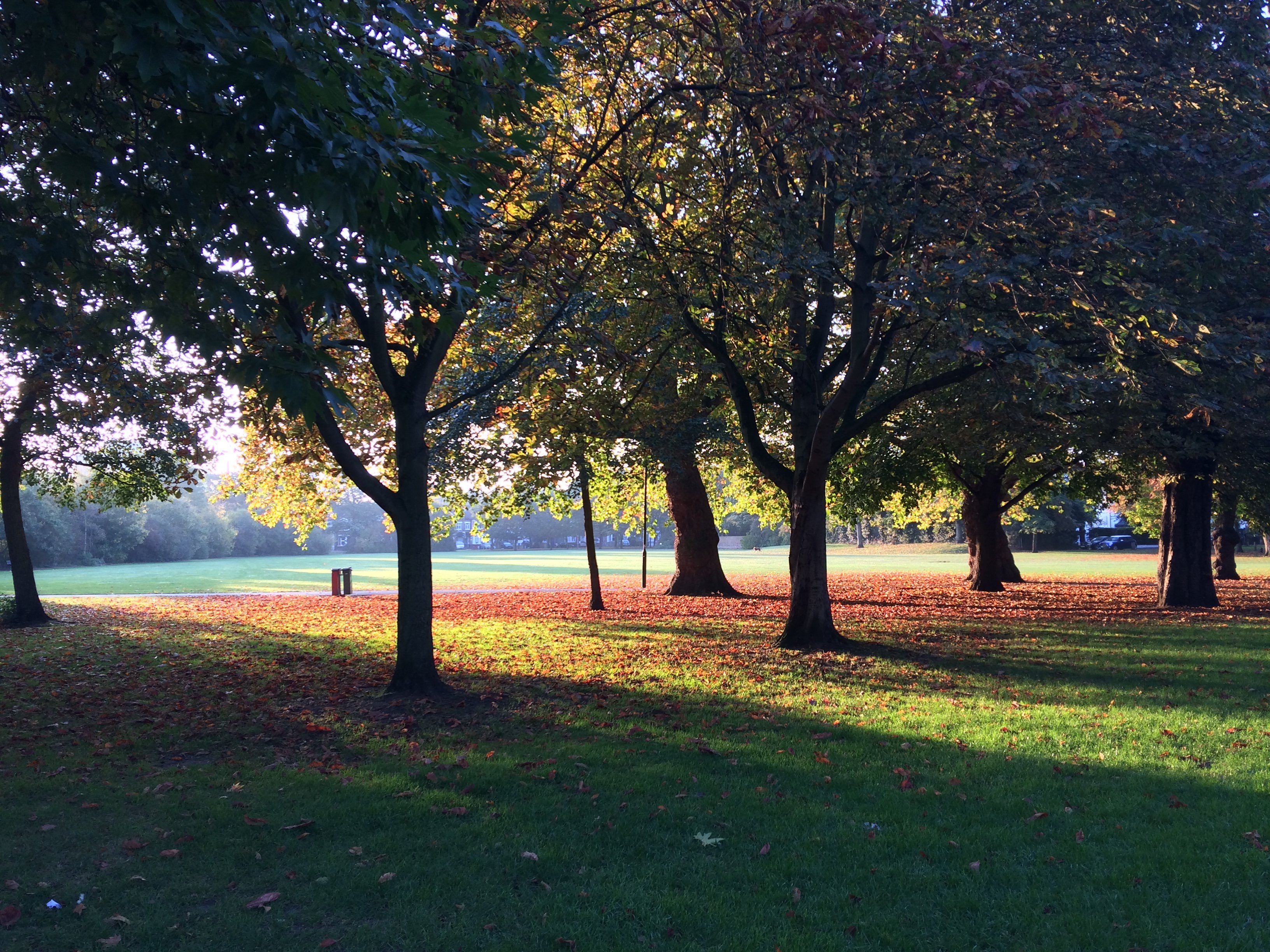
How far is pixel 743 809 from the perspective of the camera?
5.68 metres

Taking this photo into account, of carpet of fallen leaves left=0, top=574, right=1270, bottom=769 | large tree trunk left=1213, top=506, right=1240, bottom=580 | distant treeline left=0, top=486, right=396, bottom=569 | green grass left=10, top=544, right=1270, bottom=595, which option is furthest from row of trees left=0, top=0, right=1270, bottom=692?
distant treeline left=0, top=486, right=396, bottom=569

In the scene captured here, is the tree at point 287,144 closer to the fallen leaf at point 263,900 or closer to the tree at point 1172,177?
the fallen leaf at point 263,900

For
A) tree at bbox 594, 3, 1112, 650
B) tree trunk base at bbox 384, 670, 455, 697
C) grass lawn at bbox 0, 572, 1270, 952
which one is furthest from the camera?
tree trunk base at bbox 384, 670, 455, 697

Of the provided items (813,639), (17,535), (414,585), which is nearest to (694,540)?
(813,639)

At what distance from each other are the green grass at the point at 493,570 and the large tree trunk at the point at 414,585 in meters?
22.8

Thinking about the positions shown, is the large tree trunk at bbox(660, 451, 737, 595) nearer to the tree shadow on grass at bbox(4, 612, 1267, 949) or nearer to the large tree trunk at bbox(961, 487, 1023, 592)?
the large tree trunk at bbox(961, 487, 1023, 592)

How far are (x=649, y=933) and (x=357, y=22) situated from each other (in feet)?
18.7

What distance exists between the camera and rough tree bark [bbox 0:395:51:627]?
17922 mm

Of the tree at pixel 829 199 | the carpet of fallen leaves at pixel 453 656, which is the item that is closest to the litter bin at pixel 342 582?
the carpet of fallen leaves at pixel 453 656

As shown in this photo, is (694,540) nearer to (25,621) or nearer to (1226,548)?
(25,621)

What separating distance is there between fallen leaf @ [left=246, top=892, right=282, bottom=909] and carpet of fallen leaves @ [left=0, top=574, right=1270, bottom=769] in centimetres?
233

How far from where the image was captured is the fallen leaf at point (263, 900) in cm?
436

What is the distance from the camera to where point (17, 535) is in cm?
1838

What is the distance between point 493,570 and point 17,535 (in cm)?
3304
